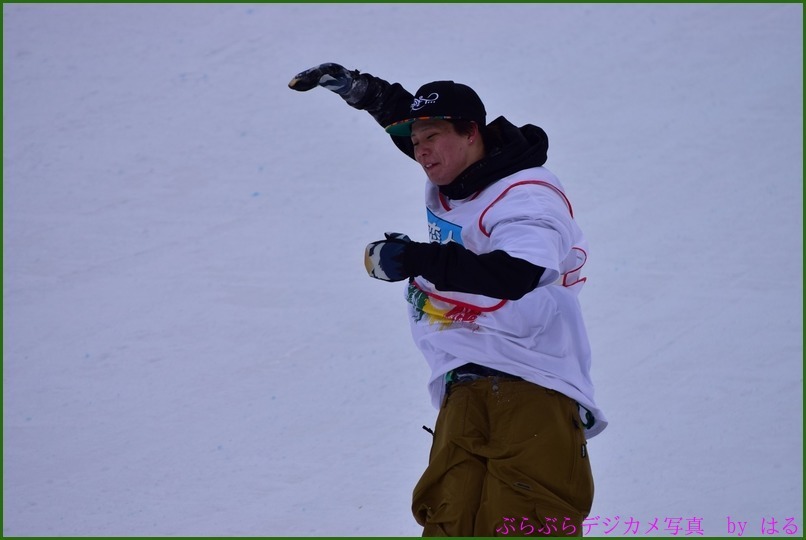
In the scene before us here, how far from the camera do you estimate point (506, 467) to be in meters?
2.30

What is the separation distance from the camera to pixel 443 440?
7.82 ft

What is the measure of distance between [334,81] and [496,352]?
2.42ft

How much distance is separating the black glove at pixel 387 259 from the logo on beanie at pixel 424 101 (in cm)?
37

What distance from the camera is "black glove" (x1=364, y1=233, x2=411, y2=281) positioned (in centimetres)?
211

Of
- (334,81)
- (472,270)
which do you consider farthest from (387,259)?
(334,81)

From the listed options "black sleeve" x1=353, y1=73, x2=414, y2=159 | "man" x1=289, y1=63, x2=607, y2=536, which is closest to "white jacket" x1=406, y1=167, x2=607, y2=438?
"man" x1=289, y1=63, x2=607, y2=536

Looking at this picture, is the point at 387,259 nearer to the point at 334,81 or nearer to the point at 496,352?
the point at 496,352

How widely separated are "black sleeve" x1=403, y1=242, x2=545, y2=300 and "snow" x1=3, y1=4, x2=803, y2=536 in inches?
51.6

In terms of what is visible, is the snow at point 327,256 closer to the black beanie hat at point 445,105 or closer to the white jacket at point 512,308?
the white jacket at point 512,308

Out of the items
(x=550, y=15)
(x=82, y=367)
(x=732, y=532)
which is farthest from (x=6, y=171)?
(x=732, y=532)

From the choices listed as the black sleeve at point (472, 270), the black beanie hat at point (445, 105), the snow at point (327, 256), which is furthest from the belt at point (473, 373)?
the snow at point (327, 256)

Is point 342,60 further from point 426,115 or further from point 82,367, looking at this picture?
point 426,115

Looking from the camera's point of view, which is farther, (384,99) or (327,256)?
(327,256)

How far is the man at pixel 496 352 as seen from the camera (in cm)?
228
